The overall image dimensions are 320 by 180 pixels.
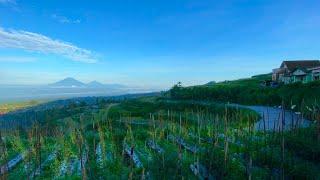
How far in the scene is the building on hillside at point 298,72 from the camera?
2030 inches

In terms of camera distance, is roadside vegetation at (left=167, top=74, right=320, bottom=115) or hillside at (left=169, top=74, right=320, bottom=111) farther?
hillside at (left=169, top=74, right=320, bottom=111)

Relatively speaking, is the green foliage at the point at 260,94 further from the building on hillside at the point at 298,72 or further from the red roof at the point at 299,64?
the red roof at the point at 299,64

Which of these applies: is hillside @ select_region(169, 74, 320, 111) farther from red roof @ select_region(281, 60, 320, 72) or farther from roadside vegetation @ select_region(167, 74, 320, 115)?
red roof @ select_region(281, 60, 320, 72)

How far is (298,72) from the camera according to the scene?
54.2 meters

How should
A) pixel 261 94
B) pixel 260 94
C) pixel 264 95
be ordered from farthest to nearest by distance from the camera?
1. pixel 260 94
2. pixel 261 94
3. pixel 264 95

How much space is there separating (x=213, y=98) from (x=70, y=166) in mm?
40263

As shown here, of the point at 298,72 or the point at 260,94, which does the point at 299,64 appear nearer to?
the point at 298,72

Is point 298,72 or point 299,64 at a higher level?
point 299,64

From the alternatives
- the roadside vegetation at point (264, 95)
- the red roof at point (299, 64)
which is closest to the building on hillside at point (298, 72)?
the red roof at point (299, 64)

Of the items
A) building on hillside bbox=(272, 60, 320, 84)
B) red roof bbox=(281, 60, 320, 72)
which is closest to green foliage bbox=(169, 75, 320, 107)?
building on hillside bbox=(272, 60, 320, 84)

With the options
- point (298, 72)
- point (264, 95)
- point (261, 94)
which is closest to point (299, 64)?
point (298, 72)

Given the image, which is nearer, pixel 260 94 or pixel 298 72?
pixel 260 94

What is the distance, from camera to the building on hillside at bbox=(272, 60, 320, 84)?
51562 millimetres

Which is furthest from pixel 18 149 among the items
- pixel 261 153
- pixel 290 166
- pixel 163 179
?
pixel 290 166
